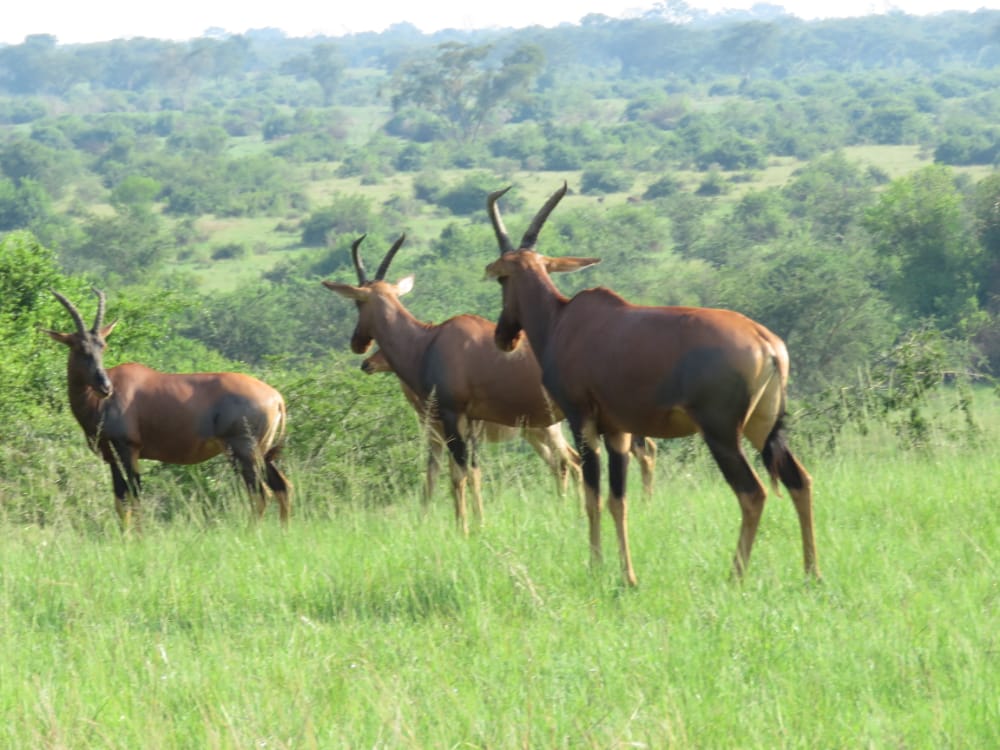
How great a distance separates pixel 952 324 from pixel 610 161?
43.2m

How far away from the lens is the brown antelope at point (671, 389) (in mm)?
5539

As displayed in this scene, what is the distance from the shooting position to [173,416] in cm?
890

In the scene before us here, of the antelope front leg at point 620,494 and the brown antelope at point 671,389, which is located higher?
the brown antelope at point 671,389

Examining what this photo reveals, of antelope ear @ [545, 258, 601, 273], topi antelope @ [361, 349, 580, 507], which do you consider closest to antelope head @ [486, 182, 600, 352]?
antelope ear @ [545, 258, 601, 273]

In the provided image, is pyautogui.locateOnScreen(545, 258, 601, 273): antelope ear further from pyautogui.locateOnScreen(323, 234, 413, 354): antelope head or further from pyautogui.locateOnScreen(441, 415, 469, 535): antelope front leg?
pyautogui.locateOnScreen(323, 234, 413, 354): antelope head

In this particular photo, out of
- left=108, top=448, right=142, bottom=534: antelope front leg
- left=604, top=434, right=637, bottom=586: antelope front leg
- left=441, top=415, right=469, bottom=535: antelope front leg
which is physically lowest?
left=108, top=448, right=142, bottom=534: antelope front leg

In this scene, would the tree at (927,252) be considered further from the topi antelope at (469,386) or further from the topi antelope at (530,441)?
the topi antelope at (469,386)

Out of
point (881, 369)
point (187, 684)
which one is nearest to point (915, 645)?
point (187, 684)

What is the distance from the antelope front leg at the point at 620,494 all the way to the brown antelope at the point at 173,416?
3242mm

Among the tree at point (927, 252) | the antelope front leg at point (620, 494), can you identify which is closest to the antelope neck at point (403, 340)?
the antelope front leg at point (620, 494)

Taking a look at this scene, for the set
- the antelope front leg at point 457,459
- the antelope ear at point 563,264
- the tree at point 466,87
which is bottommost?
the tree at point 466,87

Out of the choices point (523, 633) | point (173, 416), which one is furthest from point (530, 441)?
point (523, 633)

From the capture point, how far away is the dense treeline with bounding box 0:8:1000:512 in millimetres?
20422

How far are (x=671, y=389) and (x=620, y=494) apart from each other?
0.52 m
